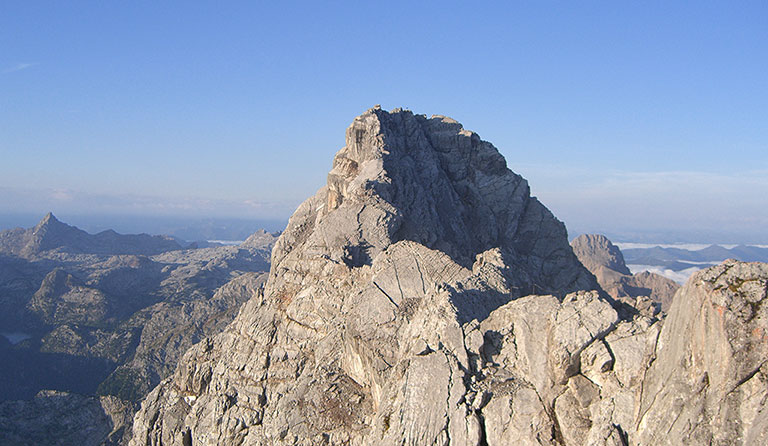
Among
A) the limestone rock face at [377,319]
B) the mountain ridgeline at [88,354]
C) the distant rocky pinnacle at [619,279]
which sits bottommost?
the mountain ridgeline at [88,354]

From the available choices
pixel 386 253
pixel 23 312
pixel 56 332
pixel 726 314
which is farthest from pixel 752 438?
pixel 23 312

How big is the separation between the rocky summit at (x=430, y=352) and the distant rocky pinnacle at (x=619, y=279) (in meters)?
99.2

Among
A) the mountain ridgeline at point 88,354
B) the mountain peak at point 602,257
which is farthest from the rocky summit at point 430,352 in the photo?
the mountain peak at point 602,257

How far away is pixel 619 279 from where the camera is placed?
15338cm

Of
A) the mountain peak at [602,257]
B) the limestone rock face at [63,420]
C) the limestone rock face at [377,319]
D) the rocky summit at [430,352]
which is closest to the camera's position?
the rocky summit at [430,352]

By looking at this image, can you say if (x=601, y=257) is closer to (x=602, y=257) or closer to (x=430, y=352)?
(x=602, y=257)

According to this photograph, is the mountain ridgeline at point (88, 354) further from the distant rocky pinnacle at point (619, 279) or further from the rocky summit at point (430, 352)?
the distant rocky pinnacle at point (619, 279)

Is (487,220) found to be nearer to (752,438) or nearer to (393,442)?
(393,442)

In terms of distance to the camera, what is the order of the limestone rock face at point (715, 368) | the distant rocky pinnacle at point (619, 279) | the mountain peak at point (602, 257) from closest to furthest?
the limestone rock face at point (715, 368), the distant rocky pinnacle at point (619, 279), the mountain peak at point (602, 257)

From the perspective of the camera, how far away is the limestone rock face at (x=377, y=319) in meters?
15.9

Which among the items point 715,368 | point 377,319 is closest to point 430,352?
point 377,319

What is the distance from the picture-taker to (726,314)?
11.3 m

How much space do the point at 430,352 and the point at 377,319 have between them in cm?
607

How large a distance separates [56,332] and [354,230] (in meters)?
176
